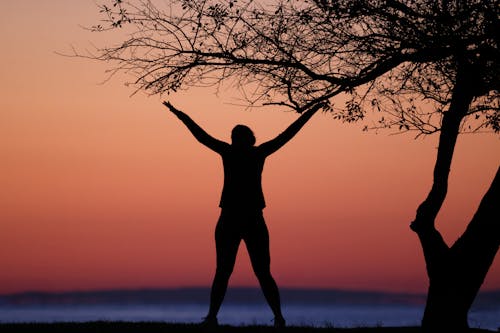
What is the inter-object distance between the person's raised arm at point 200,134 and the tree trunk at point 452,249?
4.02 meters

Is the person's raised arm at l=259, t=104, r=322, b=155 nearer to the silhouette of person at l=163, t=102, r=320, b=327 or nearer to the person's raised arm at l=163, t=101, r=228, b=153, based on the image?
the silhouette of person at l=163, t=102, r=320, b=327

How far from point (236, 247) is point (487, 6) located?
6.13 meters

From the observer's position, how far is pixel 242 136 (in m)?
14.4

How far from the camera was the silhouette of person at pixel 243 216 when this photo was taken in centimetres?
1425

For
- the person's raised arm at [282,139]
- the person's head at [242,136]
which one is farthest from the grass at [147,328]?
the person's head at [242,136]

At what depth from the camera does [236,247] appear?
1441cm

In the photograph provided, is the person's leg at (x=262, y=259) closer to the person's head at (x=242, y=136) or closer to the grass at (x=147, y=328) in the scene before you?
the grass at (x=147, y=328)

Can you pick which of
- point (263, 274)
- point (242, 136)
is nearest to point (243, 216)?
point (263, 274)

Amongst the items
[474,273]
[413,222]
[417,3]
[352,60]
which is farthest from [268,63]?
[474,273]

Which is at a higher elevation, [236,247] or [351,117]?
[351,117]

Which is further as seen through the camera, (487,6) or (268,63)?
(268,63)

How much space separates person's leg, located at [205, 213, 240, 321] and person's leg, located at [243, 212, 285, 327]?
0.26 metres

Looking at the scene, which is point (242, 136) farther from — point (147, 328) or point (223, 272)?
point (147, 328)

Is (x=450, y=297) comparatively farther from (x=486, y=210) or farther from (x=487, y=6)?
(x=487, y=6)
